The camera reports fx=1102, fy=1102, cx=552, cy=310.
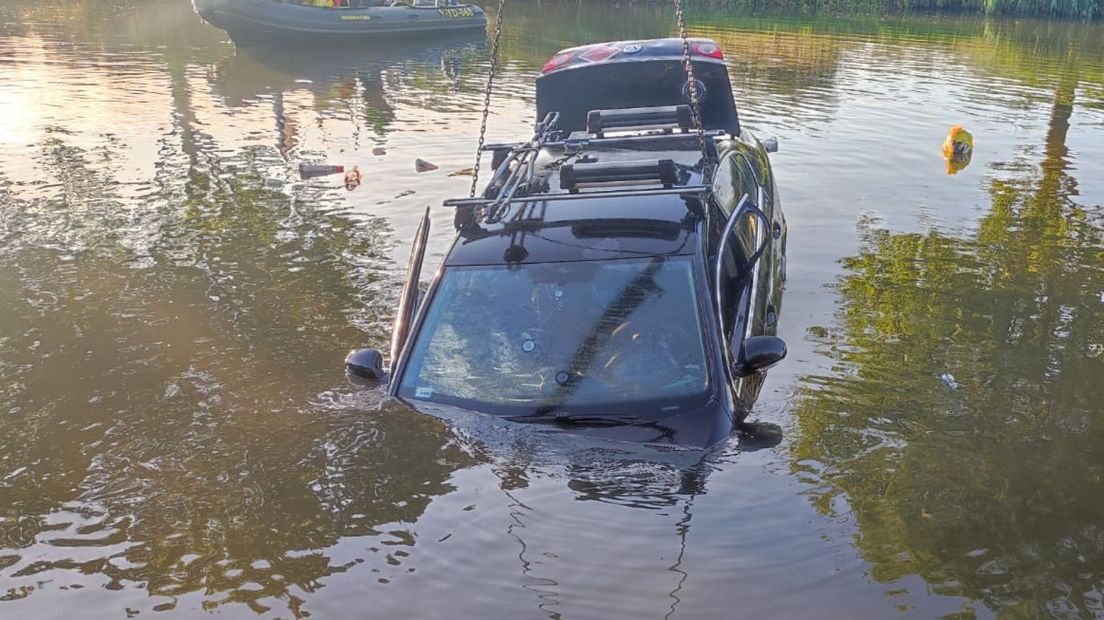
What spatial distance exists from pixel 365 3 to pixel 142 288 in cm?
2631

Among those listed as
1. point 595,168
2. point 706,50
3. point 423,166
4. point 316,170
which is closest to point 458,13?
point 423,166

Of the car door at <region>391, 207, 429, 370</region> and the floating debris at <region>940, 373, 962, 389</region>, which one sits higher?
the car door at <region>391, 207, 429, 370</region>

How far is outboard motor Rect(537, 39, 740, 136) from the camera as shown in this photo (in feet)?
38.1

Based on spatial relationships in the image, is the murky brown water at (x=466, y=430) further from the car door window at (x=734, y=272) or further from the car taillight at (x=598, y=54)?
the car taillight at (x=598, y=54)

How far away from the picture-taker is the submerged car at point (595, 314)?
250 inches

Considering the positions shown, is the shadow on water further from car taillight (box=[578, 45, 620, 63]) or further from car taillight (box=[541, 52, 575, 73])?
car taillight (box=[541, 52, 575, 73])

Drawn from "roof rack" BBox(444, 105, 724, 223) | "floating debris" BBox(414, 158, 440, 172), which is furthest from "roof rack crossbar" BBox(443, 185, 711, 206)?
"floating debris" BBox(414, 158, 440, 172)

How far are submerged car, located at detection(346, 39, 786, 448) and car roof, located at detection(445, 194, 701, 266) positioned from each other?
0.03ft

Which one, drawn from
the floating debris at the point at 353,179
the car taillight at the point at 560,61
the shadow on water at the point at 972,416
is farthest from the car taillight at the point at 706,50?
the floating debris at the point at 353,179

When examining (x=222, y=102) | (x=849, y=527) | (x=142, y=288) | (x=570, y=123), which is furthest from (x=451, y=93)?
(x=849, y=527)

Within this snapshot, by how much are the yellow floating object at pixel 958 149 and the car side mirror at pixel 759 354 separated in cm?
1031

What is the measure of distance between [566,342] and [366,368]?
1.31 m

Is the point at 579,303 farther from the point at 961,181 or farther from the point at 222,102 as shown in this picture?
the point at 222,102

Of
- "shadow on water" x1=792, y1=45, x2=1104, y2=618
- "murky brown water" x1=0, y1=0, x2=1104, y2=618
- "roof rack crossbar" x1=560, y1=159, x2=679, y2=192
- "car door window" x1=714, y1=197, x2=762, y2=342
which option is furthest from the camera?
"roof rack crossbar" x1=560, y1=159, x2=679, y2=192
